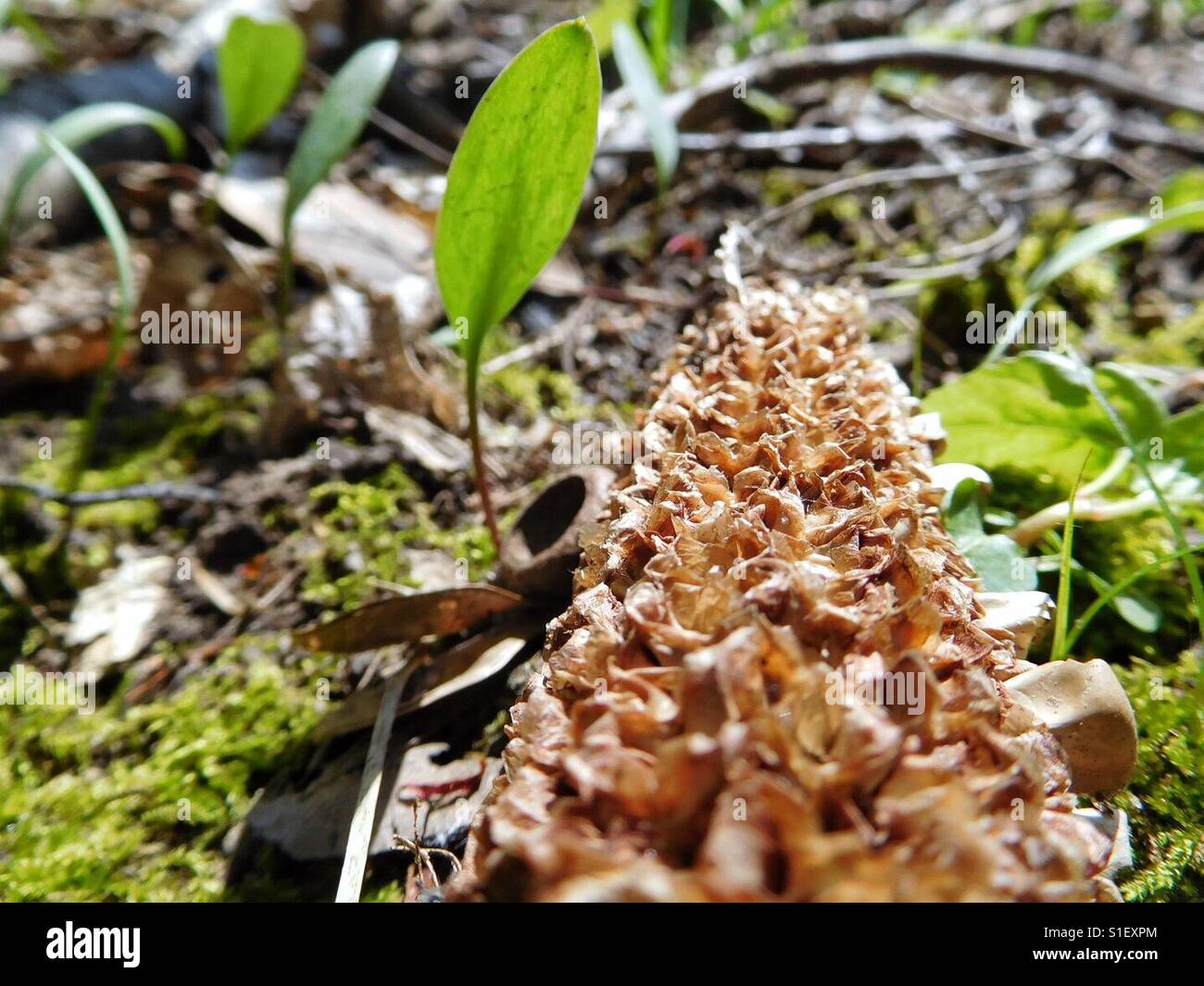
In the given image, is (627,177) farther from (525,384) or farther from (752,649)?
(752,649)

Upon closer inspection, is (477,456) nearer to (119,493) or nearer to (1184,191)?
(119,493)

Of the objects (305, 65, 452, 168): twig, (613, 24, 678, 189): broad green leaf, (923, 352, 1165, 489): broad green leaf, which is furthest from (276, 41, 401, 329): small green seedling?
(923, 352, 1165, 489): broad green leaf

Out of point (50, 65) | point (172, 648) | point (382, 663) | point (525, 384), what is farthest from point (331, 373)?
point (50, 65)

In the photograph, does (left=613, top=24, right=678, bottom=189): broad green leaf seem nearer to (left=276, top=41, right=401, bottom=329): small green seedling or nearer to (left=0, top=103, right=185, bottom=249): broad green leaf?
(left=276, top=41, right=401, bottom=329): small green seedling

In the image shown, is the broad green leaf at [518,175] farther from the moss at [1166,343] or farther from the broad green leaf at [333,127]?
the moss at [1166,343]
